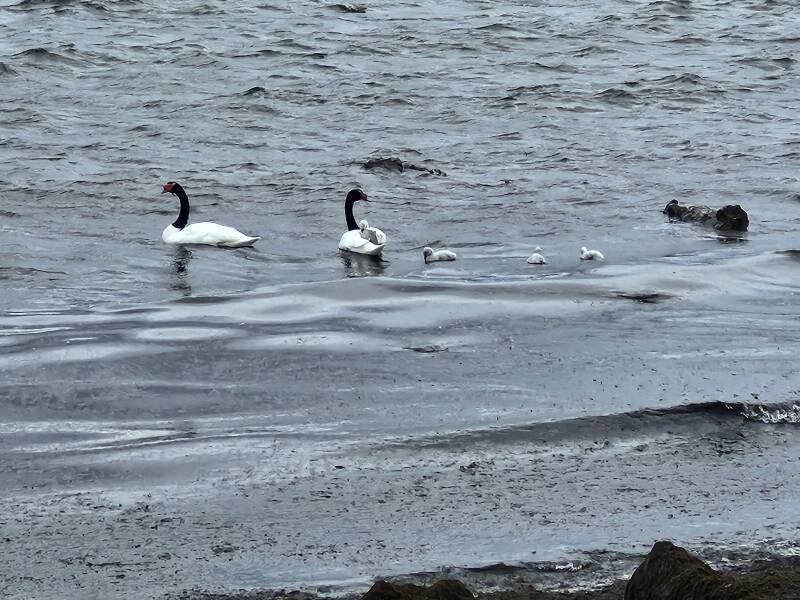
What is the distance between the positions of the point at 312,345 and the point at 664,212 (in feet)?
23.6

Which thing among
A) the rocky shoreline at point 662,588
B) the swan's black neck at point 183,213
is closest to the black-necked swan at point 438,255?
the swan's black neck at point 183,213

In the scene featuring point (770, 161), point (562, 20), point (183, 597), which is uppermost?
point (562, 20)

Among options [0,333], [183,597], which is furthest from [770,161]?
[183,597]

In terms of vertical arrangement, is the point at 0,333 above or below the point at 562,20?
below

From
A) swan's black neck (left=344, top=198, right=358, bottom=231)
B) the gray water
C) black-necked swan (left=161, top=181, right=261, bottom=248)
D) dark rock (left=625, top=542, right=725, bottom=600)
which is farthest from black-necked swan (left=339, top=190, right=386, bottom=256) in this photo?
dark rock (left=625, top=542, right=725, bottom=600)

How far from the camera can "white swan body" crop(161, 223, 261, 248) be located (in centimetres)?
1588

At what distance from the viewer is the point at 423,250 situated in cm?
1527

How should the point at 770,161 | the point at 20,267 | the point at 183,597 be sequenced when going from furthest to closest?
the point at 770,161 < the point at 20,267 < the point at 183,597

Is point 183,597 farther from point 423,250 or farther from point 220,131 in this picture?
point 220,131

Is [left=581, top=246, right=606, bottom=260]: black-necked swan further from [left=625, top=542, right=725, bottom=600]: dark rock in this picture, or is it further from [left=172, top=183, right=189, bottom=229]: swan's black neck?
[left=625, top=542, right=725, bottom=600]: dark rock

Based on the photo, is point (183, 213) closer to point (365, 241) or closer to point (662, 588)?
point (365, 241)

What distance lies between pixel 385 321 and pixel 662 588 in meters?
6.38

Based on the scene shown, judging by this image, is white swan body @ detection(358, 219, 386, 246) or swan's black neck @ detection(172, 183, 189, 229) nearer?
white swan body @ detection(358, 219, 386, 246)

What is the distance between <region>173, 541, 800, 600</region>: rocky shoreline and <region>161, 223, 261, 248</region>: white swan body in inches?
376
